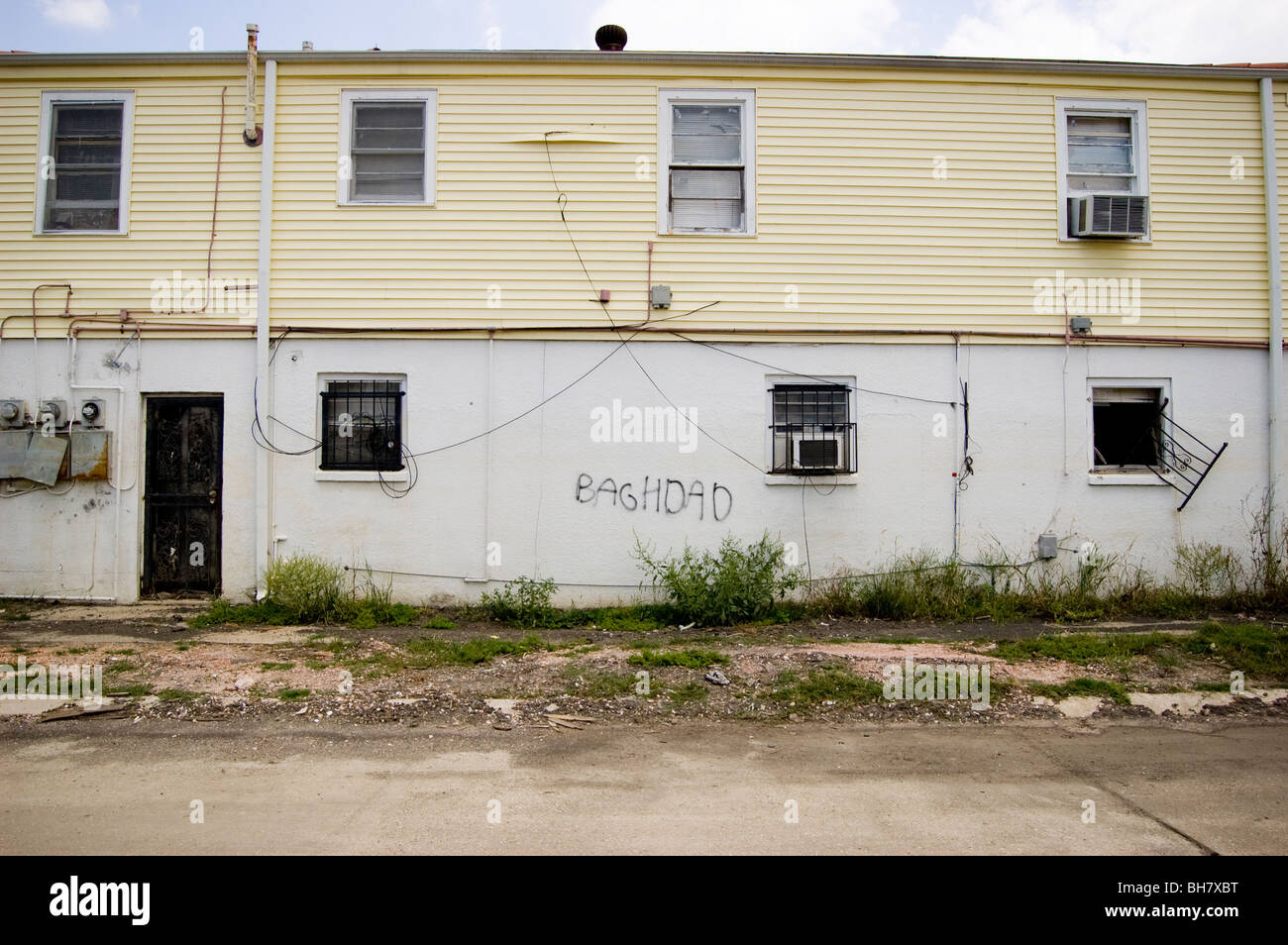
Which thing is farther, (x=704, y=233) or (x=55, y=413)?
(x=704, y=233)

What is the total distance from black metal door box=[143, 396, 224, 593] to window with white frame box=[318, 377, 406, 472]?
1.21m

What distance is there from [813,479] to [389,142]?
604 cm

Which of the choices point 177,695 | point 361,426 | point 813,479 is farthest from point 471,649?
point 813,479

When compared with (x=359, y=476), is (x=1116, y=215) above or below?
A: above

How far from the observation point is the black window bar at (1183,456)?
9.62 m

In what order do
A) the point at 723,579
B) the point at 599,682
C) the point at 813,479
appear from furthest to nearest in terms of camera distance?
the point at 813,479
the point at 723,579
the point at 599,682

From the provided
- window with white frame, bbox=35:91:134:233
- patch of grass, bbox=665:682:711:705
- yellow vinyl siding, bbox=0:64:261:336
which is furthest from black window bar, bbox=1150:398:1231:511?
window with white frame, bbox=35:91:134:233

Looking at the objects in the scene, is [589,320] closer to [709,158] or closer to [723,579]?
[709,158]

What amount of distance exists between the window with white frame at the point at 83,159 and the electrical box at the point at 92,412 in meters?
1.94

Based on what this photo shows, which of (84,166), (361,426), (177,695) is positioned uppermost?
(84,166)

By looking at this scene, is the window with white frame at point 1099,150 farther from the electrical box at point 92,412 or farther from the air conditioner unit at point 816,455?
the electrical box at point 92,412

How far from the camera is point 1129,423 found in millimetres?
9844

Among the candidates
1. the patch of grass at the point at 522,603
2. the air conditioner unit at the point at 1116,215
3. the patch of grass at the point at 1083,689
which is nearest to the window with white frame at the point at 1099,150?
the air conditioner unit at the point at 1116,215

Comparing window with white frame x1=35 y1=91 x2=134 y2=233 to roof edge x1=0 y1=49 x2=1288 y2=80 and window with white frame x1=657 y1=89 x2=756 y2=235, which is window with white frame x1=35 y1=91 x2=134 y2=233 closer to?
roof edge x1=0 y1=49 x2=1288 y2=80
